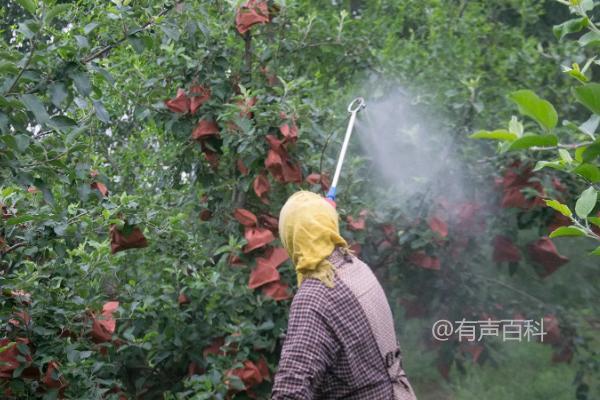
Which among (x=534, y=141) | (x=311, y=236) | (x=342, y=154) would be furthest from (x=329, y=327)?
(x=534, y=141)

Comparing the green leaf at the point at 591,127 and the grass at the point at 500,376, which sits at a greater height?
the green leaf at the point at 591,127

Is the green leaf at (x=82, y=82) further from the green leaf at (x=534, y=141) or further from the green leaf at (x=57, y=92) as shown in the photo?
the green leaf at (x=534, y=141)

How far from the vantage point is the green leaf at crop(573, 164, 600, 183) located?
1459 millimetres

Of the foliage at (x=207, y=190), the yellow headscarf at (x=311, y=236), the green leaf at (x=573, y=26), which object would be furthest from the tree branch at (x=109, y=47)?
the green leaf at (x=573, y=26)

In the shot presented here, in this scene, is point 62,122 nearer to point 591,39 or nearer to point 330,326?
point 330,326

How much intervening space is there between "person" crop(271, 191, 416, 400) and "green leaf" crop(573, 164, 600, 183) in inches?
37.7

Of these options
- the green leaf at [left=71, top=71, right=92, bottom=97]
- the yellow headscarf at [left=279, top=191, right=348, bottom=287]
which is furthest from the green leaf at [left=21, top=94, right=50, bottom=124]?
the yellow headscarf at [left=279, top=191, right=348, bottom=287]

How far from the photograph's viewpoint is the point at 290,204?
245 centimetres

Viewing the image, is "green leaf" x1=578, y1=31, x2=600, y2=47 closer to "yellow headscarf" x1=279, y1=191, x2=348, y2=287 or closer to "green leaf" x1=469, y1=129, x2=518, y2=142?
"green leaf" x1=469, y1=129, x2=518, y2=142

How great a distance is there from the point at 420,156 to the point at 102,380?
1.75 metres

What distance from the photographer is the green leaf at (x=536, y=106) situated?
130 centimetres

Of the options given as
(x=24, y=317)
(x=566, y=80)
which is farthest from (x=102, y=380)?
(x=566, y=80)

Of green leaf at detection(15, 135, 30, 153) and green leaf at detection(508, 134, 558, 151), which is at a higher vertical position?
green leaf at detection(508, 134, 558, 151)

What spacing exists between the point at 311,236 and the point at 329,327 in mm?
239
